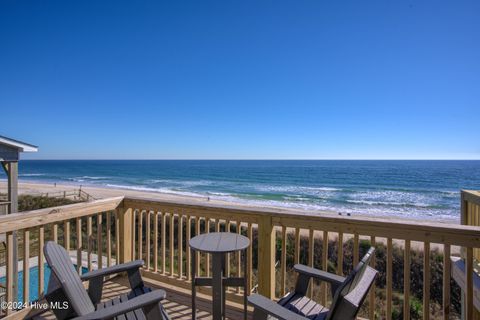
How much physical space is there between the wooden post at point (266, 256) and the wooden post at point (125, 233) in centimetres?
171

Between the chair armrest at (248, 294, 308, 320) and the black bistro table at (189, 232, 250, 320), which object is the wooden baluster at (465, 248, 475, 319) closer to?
the chair armrest at (248, 294, 308, 320)

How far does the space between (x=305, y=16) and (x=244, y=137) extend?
31573mm

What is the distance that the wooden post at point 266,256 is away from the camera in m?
2.38

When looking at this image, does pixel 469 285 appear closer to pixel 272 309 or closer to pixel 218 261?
pixel 272 309

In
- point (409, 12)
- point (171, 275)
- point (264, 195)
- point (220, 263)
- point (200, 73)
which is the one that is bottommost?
point (264, 195)

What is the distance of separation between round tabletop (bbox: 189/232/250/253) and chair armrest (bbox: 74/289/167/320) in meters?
0.50

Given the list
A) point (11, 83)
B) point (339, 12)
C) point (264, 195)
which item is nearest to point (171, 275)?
point (339, 12)

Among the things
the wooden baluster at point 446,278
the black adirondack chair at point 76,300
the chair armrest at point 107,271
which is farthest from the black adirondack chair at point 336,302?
the chair armrest at point 107,271

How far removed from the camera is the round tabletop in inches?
72.4

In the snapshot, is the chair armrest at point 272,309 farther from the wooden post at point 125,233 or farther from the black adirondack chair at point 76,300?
the wooden post at point 125,233

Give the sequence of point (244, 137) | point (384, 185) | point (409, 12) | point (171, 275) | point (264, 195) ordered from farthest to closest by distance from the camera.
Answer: point (244, 137), point (384, 185), point (264, 195), point (409, 12), point (171, 275)

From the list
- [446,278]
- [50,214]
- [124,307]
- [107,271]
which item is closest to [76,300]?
[124,307]

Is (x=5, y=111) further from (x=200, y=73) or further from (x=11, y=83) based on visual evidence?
(x=200, y=73)

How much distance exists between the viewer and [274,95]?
65.6 ft
